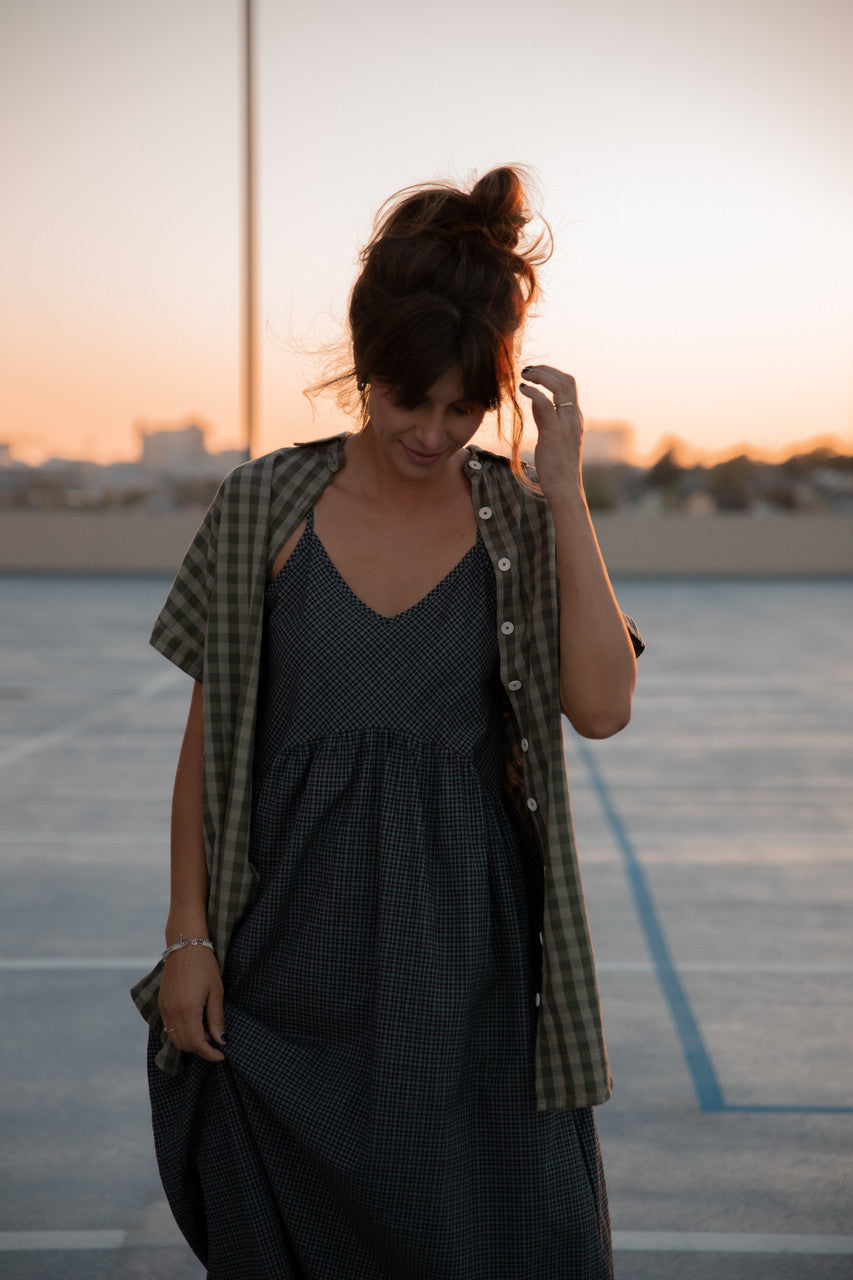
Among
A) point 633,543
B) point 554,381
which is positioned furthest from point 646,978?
point 633,543

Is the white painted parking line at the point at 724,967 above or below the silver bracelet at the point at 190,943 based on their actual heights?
below

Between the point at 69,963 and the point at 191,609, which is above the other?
the point at 191,609

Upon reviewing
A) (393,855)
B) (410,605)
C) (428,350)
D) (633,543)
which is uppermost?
(428,350)

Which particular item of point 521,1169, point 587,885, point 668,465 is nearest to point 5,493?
point 668,465

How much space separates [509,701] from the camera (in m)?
1.49

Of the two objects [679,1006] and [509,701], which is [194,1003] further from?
[679,1006]

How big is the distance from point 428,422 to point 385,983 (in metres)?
0.59

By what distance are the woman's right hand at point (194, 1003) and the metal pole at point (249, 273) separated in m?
18.0

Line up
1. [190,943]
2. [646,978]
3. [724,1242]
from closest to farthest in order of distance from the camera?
[190,943]
[724,1242]
[646,978]

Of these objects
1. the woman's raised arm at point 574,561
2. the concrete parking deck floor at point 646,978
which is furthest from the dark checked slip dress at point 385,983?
the concrete parking deck floor at point 646,978

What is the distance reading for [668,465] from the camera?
78.4ft

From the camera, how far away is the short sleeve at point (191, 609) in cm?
151

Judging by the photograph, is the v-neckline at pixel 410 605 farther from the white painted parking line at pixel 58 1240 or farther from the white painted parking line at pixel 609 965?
the white painted parking line at pixel 609 965

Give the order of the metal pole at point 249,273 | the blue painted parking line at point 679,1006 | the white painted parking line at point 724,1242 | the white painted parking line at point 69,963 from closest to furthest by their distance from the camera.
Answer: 1. the white painted parking line at point 724,1242
2. the blue painted parking line at point 679,1006
3. the white painted parking line at point 69,963
4. the metal pole at point 249,273
